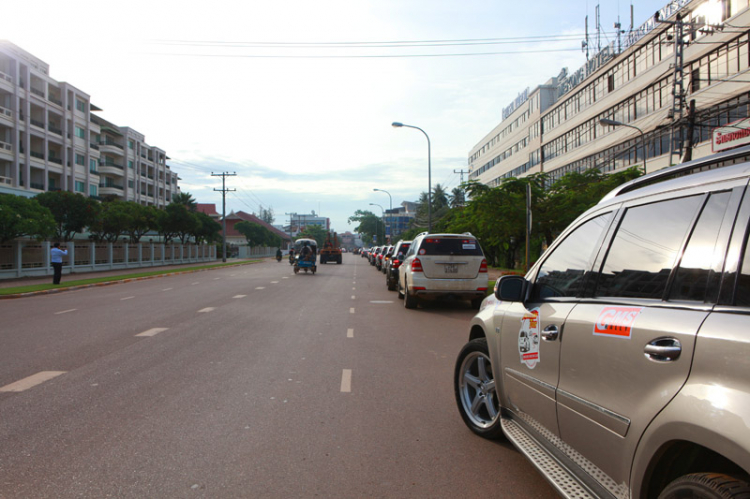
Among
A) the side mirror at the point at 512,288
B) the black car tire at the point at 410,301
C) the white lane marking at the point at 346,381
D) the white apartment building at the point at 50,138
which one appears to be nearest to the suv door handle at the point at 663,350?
the side mirror at the point at 512,288

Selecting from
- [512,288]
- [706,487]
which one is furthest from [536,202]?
[706,487]

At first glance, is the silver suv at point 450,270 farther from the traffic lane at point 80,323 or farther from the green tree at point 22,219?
the green tree at point 22,219

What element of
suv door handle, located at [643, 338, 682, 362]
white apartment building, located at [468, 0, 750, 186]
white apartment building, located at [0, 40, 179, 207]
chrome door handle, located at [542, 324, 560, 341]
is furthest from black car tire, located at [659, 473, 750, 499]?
white apartment building, located at [0, 40, 179, 207]

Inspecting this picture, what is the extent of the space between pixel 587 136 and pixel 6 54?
46.4m

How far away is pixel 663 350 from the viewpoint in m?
2.10

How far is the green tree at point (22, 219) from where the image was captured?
2322 cm

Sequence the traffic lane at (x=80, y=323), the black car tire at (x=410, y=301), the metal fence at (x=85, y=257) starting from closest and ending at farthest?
1. the traffic lane at (x=80, y=323)
2. the black car tire at (x=410, y=301)
3. the metal fence at (x=85, y=257)

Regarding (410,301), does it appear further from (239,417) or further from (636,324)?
(636,324)

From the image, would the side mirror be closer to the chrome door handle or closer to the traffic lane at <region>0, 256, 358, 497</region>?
the chrome door handle

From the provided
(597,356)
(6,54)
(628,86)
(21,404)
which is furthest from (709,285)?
(6,54)

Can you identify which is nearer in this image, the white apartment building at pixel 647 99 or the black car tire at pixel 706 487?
the black car tire at pixel 706 487

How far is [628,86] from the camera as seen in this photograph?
3794cm

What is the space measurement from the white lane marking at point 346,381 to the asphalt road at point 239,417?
0.06m

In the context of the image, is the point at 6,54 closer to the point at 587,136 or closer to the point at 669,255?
the point at 587,136
